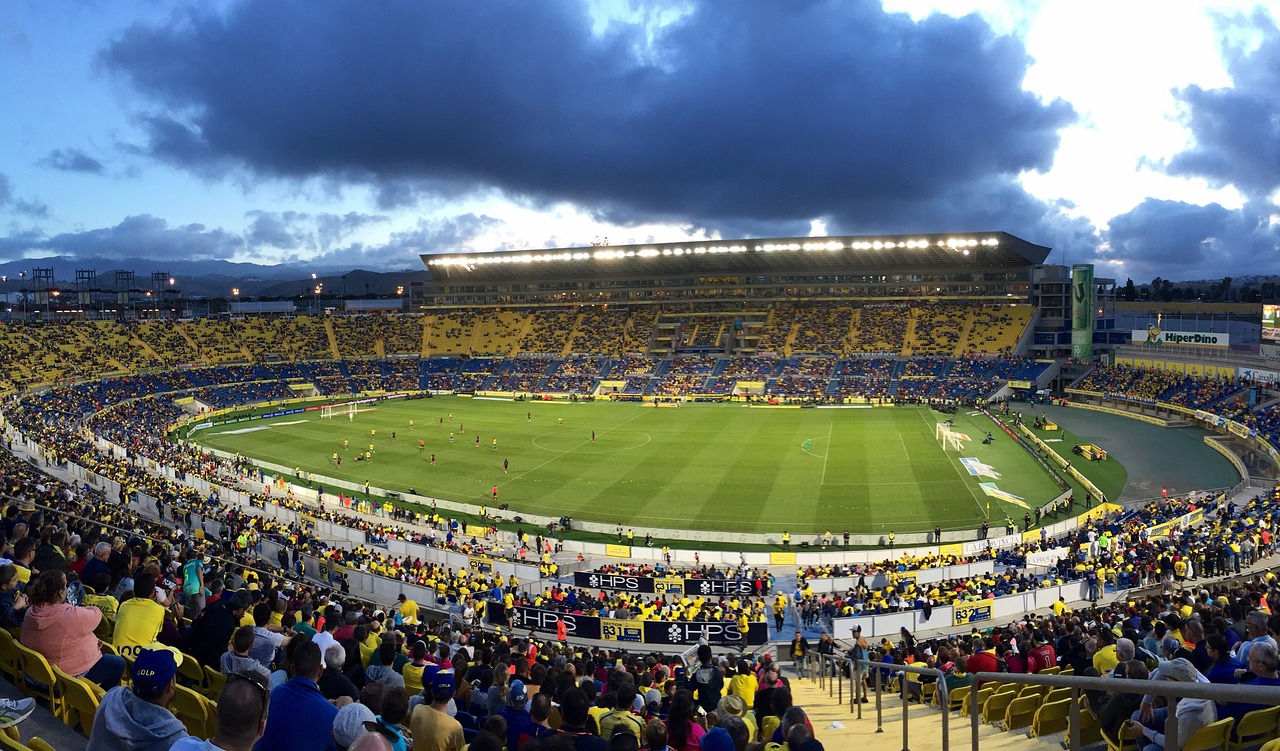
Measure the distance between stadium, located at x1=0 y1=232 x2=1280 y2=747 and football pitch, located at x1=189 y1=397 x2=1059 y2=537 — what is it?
0.33m

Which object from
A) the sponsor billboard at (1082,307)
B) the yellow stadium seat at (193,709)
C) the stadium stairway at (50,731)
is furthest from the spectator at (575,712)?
the sponsor billboard at (1082,307)

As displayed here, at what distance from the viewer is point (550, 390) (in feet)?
284

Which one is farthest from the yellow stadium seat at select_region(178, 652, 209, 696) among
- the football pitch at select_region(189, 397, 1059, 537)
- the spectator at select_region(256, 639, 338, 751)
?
the football pitch at select_region(189, 397, 1059, 537)

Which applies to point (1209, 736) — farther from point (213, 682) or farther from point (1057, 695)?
point (213, 682)

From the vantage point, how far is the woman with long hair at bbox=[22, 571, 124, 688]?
655 centimetres

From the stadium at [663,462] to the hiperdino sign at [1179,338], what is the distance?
1.89 feet

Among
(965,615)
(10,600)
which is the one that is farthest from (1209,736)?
(965,615)

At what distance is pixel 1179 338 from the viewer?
70.8 meters

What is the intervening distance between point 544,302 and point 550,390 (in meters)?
30.9

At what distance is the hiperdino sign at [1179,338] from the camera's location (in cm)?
6706

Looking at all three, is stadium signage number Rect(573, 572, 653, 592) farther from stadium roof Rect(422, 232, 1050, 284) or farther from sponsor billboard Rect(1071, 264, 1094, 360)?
stadium roof Rect(422, 232, 1050, 284)

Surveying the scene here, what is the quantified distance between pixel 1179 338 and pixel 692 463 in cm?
5195

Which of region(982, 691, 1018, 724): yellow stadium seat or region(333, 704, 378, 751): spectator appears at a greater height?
region(333, 704, 378, 751): spectator

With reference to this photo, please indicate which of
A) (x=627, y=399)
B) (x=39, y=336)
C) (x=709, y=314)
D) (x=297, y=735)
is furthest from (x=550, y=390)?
(x=297, y=735)
